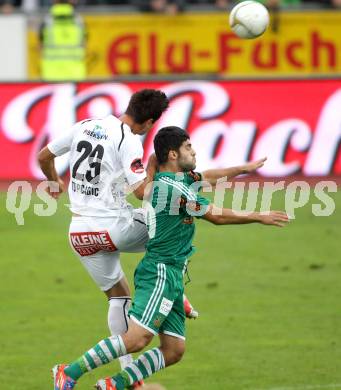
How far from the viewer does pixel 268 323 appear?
11.4 meters

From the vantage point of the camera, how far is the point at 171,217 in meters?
8.28

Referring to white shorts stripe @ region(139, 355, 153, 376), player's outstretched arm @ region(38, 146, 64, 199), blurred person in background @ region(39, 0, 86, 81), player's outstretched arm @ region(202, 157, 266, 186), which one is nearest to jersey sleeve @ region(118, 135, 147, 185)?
player's outstretched arm @ region(202, 157, 266, 186)

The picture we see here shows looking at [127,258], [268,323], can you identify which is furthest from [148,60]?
[268,323]

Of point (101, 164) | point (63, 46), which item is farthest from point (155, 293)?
point (63, 46)

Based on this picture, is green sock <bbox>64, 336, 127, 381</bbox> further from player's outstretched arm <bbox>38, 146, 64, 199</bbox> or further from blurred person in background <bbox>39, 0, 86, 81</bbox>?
blurred person in background <bbox>39, 0, 86, 81</bbox>

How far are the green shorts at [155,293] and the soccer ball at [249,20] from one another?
10.8ft

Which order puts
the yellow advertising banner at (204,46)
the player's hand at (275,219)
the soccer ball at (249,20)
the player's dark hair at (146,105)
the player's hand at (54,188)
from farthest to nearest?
the yellow advertising banner at (204,46), the soccer ball at (249,20), the player's hand at (54,188), the player's dark hair at (146,105), the player's hand at (275,219)

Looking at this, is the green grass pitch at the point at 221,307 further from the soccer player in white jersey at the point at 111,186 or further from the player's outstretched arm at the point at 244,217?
the player's outstretched arm at the point at 244,217

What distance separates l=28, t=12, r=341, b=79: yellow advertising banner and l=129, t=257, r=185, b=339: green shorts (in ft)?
53.6

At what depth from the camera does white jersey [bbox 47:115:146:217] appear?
871cm

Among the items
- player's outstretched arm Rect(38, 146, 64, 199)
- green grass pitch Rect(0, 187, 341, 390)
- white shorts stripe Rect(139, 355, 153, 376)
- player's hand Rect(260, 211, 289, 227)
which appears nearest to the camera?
player's hand Rect(260, 211, 289, 227)

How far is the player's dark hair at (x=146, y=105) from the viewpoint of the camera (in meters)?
8.70

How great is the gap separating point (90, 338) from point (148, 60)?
47.2 ft

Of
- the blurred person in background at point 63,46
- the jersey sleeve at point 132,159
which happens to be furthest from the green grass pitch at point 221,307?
the blurred person in background at point 63,46
